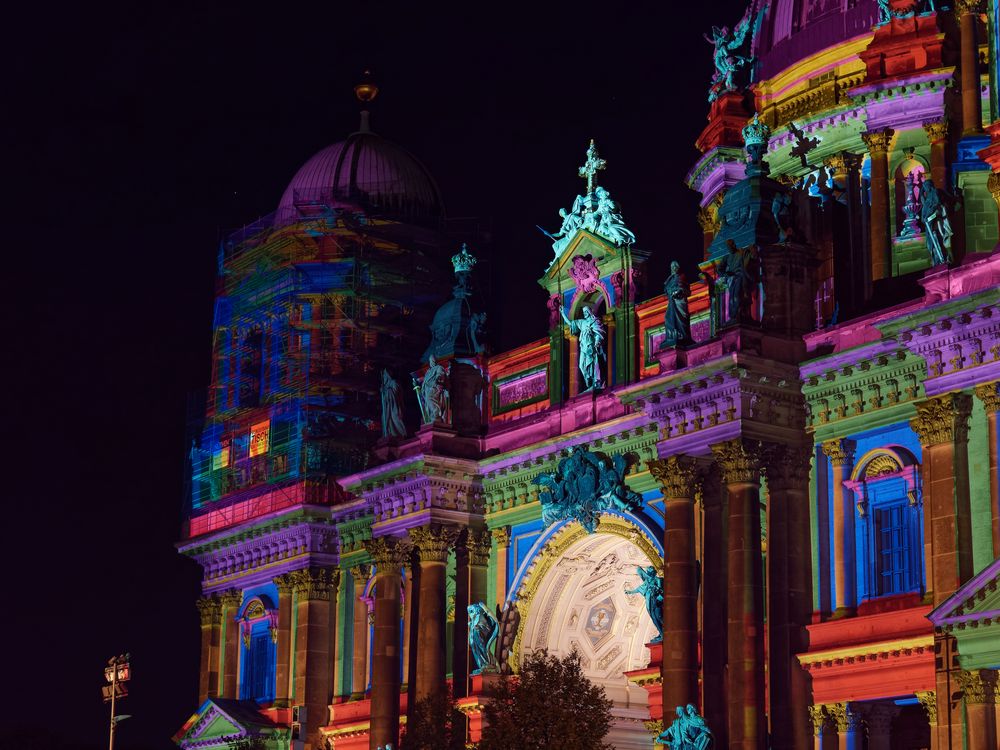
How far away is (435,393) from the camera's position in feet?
186

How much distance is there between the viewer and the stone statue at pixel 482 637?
5416 centimetres

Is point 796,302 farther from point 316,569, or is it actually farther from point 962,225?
point 316,569

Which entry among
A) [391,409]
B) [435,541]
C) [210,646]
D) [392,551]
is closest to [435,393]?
[391,409]

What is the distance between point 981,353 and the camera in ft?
135

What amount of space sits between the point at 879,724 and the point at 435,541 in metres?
15.8

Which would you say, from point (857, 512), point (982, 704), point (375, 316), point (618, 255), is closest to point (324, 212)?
point (375, 316)

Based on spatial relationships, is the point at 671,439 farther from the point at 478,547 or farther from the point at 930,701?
the point at 478,547

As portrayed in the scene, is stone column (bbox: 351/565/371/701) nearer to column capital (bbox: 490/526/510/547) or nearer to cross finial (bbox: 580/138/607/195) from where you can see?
column capital (bbox: 490/526/510/547)

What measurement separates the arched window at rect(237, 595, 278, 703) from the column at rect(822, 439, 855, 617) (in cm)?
2462

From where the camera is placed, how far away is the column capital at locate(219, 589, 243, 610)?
66.7 metres

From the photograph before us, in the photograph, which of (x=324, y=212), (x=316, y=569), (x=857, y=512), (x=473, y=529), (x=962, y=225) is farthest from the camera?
(x=324, y=212)

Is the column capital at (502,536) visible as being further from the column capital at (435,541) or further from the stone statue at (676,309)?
the stone statue at (676,309)

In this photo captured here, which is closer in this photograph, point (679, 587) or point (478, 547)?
point (679, 587)

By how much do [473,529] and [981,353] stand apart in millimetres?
19263
